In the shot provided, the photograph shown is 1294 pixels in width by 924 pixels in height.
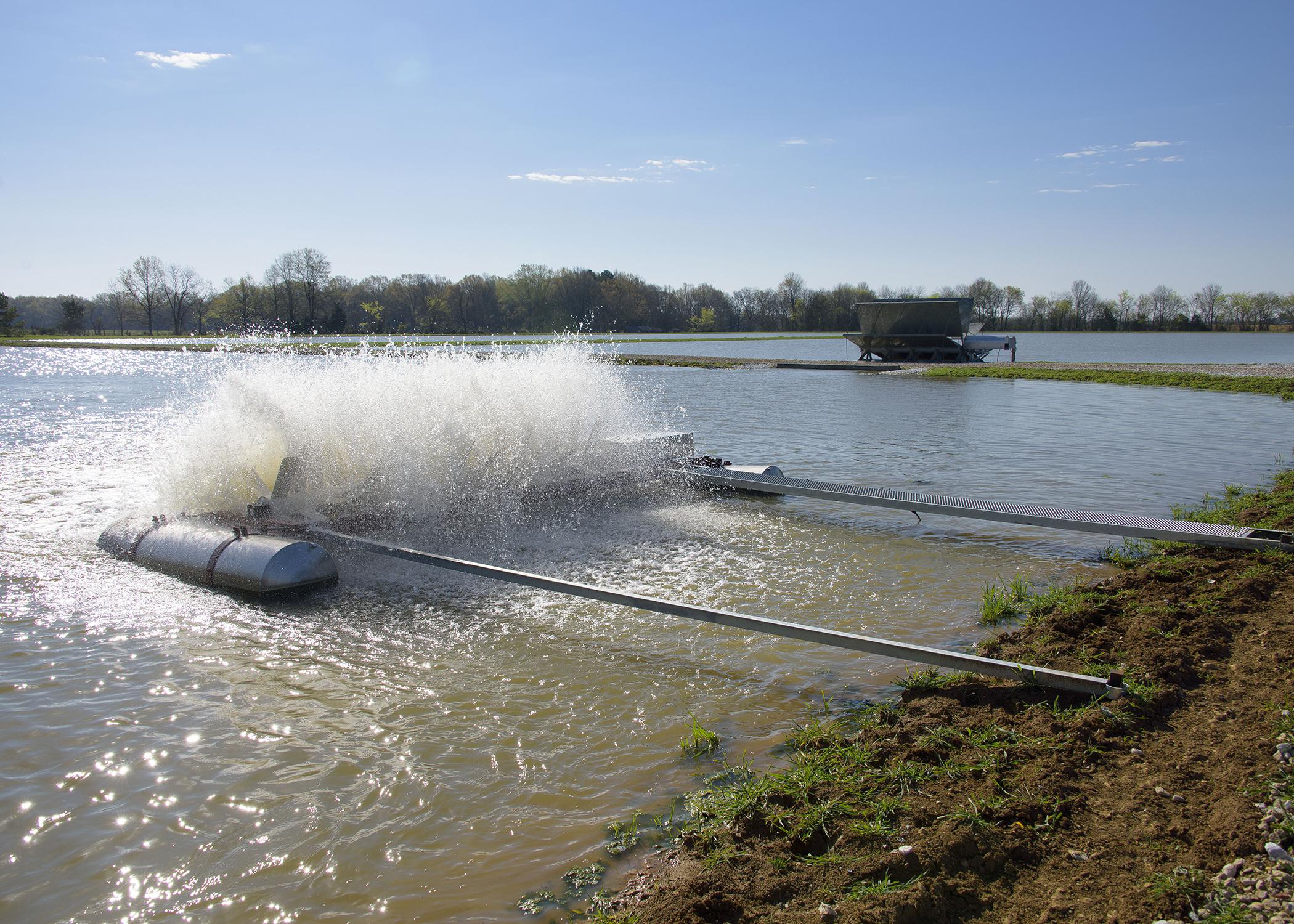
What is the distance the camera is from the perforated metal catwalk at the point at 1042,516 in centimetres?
838

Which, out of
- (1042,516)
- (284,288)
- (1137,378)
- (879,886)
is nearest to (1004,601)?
(1042,516)

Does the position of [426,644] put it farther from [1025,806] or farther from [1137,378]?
[1137,378]

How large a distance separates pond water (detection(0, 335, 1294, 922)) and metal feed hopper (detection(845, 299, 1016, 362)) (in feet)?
104

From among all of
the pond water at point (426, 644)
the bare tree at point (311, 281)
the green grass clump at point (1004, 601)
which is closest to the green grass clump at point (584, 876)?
the pond water at point (426, 644)

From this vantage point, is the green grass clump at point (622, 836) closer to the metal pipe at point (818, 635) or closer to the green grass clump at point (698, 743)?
the green grass clump at point (698, 743)

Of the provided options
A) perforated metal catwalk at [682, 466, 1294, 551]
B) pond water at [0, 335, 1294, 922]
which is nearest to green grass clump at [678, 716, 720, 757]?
pond water at [0, 335, 1294, 922]

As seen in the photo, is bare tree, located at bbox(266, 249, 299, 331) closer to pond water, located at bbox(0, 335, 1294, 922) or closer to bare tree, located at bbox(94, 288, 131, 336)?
bare tree, located at bbox(94, 288, 131, 336)

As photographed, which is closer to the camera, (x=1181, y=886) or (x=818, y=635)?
(x=1181, y=886)

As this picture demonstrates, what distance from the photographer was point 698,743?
4.85 meters

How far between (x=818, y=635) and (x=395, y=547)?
195 inches

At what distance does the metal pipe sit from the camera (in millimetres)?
4969

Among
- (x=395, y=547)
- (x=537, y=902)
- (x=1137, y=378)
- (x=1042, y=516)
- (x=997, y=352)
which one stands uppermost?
(x=997, y=352)

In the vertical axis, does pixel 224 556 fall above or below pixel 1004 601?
above

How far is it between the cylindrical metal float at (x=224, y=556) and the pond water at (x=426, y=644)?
8.2 inches
